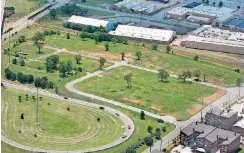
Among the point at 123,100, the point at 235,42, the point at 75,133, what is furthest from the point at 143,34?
the point at 75,133

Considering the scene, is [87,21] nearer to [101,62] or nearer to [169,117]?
[101,62]

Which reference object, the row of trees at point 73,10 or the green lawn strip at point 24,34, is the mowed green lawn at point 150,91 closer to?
the green lawn strip at point 24,34

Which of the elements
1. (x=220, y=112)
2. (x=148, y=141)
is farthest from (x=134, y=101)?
(x=148, y=141)

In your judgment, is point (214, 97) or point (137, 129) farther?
point (214, 97)

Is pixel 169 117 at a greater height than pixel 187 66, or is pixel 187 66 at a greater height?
pixel 187 66

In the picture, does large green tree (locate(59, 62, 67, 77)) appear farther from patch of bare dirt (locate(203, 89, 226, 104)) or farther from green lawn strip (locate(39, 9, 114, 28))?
green lawn strip (locate(39, 9, 114, 28))

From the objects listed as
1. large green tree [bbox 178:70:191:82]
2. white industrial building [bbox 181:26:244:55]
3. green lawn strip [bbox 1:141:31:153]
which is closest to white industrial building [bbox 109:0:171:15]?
white industrial building [bbox 181:26:244:55]
